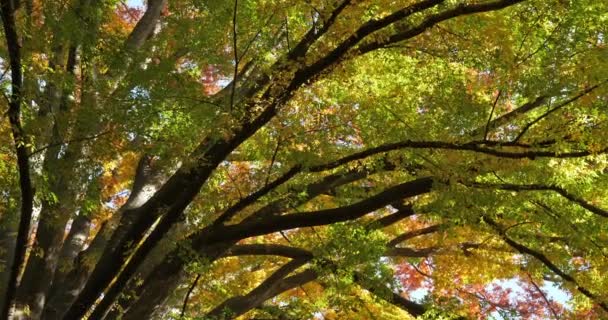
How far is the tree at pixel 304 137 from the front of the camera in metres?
4.28

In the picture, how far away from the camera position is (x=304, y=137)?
4.96 meters

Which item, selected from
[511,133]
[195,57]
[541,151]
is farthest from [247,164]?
[541,151]

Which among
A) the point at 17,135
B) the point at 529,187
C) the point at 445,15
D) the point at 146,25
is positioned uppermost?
the point at 146,25

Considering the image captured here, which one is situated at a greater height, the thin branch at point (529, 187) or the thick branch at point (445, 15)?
the thick branch at point (445, 15)

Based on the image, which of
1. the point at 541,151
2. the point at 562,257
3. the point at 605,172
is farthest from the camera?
the point at 562,257

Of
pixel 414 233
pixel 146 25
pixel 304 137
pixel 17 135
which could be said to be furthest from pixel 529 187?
pixel 146 25

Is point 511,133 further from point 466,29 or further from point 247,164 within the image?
point 247,164

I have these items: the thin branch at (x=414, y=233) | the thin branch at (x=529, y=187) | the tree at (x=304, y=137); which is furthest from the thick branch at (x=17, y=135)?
the thin branch at (x=414, y=233)

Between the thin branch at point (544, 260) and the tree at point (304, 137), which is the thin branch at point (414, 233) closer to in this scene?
the tree at point (304, 137)

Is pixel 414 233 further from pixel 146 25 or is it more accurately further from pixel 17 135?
pixel 17 135

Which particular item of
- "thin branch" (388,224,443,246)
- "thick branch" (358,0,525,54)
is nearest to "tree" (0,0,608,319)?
"thick branch" (358,0,525,54)

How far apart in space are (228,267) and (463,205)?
4915 millimetres

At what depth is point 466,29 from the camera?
479 cm

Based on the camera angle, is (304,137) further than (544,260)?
No
